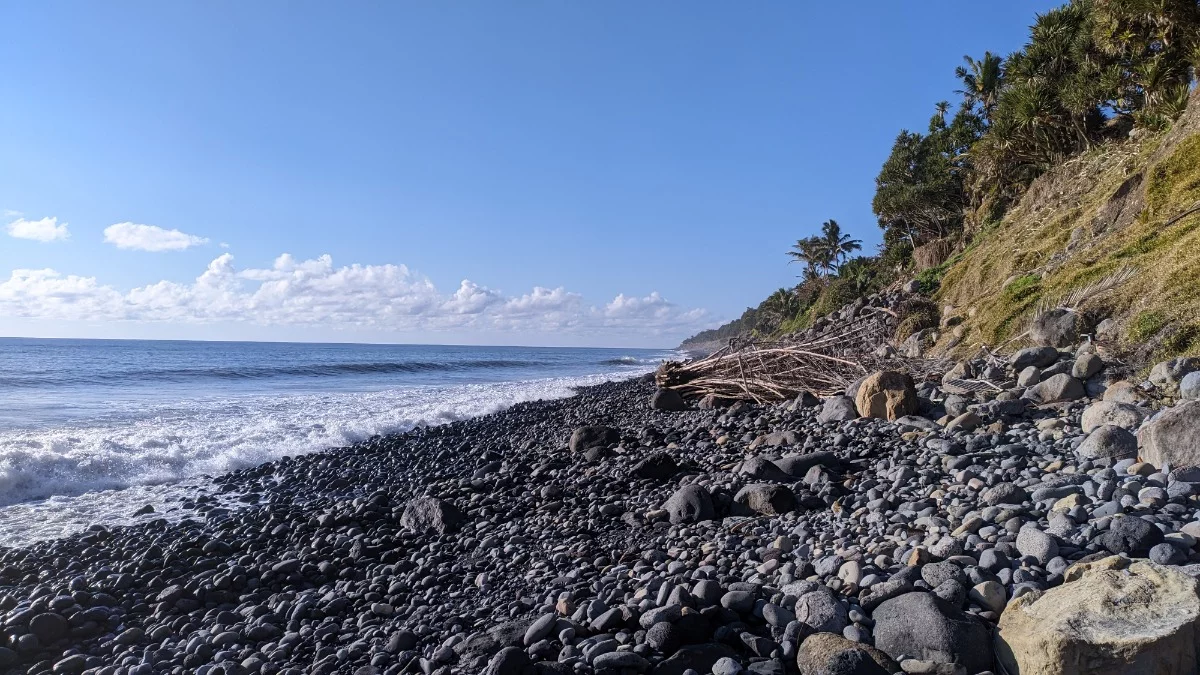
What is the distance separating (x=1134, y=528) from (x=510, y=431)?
1031 centimetres

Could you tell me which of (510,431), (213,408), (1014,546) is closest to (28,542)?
(510,431)

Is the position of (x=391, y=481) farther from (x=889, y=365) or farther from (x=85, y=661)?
(x=889, y=365)

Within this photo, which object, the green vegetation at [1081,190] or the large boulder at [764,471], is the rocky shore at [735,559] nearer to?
the large boulder at [764,471]

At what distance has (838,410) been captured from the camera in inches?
313

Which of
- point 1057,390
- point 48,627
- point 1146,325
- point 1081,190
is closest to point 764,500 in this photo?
point 1057,390

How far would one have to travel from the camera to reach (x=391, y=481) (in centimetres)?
896

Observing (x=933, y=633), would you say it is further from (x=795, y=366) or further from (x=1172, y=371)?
(x=795, y=366)

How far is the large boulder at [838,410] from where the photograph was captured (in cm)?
782

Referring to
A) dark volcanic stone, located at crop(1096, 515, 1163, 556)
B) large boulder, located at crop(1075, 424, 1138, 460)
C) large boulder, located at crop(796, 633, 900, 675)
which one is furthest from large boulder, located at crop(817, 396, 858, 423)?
large boulder, located at crop(796, 633, 900, 675)

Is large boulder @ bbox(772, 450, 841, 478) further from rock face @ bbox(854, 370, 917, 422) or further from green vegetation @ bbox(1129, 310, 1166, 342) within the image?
green vegetation @ bbox(1129, 310, 1166, 342)

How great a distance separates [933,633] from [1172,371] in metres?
4.62

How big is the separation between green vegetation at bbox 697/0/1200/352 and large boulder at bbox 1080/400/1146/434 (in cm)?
146

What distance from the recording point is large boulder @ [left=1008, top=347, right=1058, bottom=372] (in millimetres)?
7305

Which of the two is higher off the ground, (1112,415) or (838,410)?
(1112,415)
